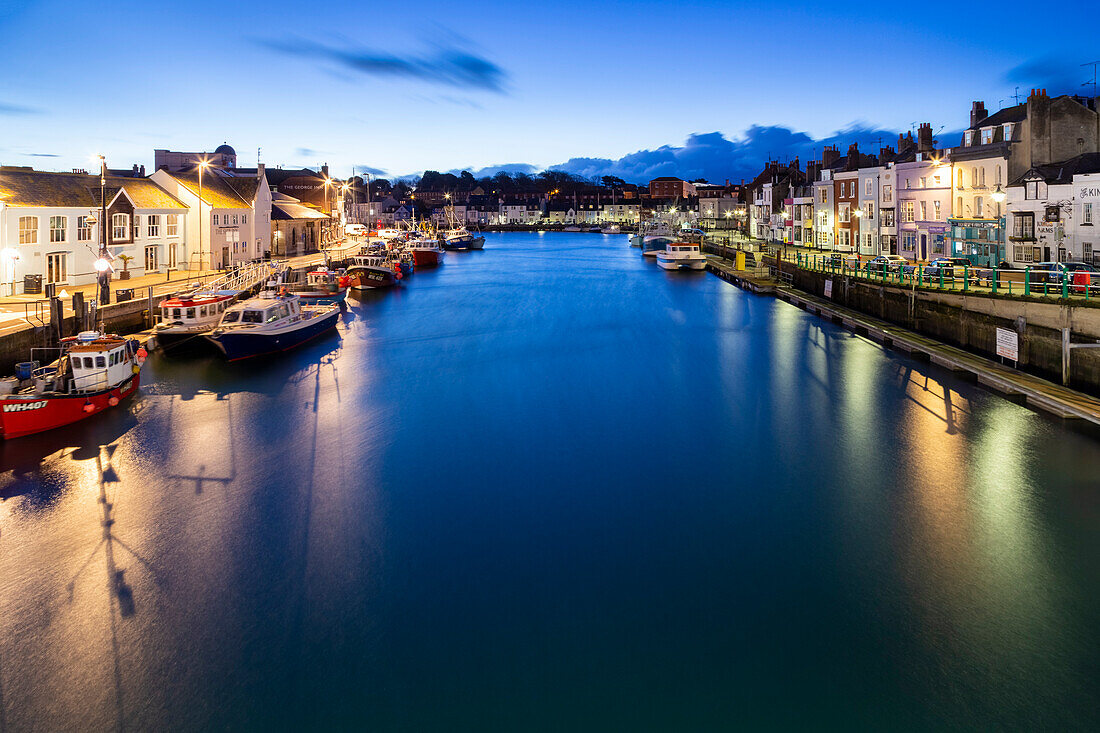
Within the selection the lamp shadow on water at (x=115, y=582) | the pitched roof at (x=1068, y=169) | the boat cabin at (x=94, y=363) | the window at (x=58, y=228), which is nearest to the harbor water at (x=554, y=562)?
the lamp shadow on water at (x=115, y=582)

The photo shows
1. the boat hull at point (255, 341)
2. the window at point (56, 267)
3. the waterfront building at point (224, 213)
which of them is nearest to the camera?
the boat hull at point (255, 341)

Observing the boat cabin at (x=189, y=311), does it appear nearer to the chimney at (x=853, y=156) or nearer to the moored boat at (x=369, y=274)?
the moored boat at (x=369, y=274)

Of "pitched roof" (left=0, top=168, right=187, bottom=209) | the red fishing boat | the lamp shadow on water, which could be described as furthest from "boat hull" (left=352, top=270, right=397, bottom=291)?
the lamp shadow on water

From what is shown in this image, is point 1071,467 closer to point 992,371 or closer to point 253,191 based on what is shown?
point 992,371

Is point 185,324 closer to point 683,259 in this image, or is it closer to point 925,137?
point 925,137

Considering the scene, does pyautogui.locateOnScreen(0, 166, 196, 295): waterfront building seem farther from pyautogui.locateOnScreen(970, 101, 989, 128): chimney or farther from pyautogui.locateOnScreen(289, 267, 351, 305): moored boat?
pyautogui.locateOnScreen(970, 101, 989, 128): chimney

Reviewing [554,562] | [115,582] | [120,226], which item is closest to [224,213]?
[120,226]
